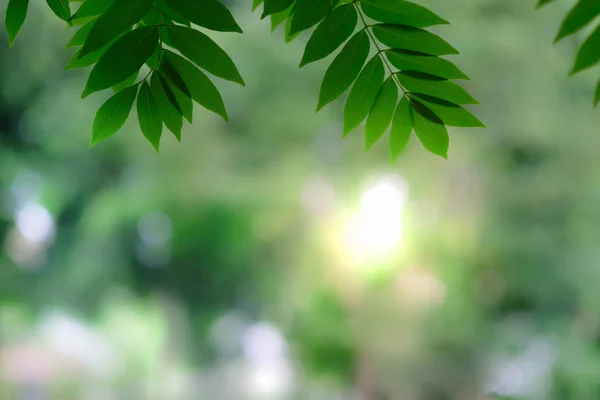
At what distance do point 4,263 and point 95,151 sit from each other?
51 cm

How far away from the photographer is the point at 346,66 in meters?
0.29

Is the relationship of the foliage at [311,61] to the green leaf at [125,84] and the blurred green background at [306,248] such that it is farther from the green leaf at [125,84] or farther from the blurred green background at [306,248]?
the blurred green background at [306,248]

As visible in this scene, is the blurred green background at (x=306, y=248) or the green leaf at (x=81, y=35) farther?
the blurred green background at (x=306, y=248)

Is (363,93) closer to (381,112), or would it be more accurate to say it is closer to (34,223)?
(381,112)

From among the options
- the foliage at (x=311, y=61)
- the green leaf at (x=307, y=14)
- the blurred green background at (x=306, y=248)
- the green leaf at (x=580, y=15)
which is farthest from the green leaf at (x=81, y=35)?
the blurred green background at (x=306, y=248)

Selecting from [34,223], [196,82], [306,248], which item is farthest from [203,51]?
[34,223]

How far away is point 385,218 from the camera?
93.8 inches

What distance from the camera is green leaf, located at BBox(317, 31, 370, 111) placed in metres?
0.29

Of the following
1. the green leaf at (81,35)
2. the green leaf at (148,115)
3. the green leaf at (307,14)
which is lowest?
the green leaf at (148,115)

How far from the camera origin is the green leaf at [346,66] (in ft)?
0.95

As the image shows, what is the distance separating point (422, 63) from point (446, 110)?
2cm

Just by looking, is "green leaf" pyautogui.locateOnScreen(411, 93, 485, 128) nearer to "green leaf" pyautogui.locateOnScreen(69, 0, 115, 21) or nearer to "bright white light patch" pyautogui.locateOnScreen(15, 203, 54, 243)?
"green leaf" pyautogui.locateOnScreen(69, 0, 115, 21)

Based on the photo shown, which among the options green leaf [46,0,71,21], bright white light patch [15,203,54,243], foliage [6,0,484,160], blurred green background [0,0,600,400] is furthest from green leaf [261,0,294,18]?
bright white light patch [15,203,54,243]

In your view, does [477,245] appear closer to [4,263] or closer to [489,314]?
[489,314]
